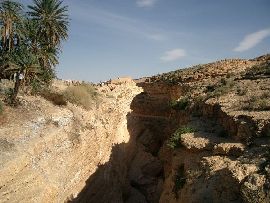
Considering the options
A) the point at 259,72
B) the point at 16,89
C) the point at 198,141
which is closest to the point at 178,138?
the point at 198,141

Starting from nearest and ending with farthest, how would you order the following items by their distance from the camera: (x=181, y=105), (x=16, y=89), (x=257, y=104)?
(x=257, y=104)
(x=181, y=105)
(x=16, y=89)

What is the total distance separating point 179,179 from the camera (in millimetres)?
11867

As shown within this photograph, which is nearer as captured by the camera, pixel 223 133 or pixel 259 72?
pixel 223 133

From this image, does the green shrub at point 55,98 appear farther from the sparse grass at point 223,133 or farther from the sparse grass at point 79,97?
the sparse grass at point 223,133

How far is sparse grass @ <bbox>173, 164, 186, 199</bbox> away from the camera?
1150cm

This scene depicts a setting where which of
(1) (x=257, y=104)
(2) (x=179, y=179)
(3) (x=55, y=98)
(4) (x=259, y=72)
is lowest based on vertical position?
(2) (x=179, y=179)

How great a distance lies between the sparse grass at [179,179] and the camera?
11.5 meters

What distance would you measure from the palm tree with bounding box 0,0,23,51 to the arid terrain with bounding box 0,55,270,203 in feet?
10.7

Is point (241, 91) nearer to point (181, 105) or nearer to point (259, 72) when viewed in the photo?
point (259, 72)

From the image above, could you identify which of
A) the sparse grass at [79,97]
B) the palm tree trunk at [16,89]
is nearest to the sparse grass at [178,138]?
the palm tree trunk at [16,89]

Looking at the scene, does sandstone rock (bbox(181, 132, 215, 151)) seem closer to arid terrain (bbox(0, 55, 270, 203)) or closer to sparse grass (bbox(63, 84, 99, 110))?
arid terrain (bbox(0, 55, 270, 203))

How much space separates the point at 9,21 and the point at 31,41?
268cm

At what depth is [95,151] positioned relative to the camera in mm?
21203

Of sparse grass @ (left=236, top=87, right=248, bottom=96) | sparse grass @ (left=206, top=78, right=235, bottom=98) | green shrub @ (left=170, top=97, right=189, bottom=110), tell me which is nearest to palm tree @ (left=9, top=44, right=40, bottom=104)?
green shrub @ (left=170, top=97, right=189, bottom=110)
